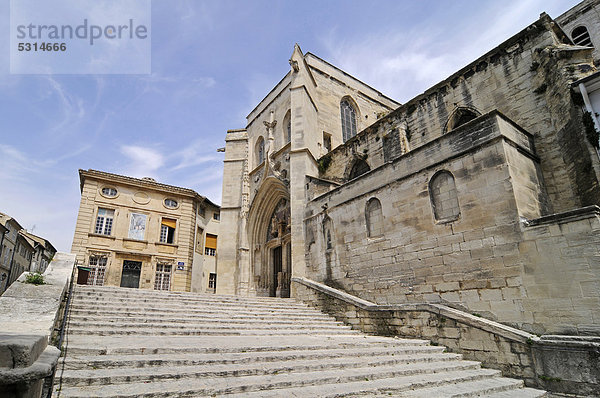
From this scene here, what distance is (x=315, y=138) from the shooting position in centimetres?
1520

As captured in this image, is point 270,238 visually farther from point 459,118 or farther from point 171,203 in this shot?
point 459,118

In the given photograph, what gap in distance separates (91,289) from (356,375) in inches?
247

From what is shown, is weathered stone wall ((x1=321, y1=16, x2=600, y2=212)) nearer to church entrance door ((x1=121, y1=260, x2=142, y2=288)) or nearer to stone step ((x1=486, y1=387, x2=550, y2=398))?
stone step ((x1=486, y1=387, x2=550, y2=398))

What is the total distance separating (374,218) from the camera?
9109 mm

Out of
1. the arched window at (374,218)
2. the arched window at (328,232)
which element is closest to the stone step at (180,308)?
the arched window at (328,232)

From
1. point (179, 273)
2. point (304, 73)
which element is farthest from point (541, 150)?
point (179, 273)

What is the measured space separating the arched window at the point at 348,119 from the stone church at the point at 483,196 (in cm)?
371

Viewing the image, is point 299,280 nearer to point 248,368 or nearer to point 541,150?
point 248,368

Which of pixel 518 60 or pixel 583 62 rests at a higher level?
pixel 518 60

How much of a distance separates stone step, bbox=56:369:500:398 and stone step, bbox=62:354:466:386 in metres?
0.07

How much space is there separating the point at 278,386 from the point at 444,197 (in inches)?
222

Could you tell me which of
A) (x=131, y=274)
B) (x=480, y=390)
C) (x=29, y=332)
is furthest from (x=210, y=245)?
(x=29, y=332)

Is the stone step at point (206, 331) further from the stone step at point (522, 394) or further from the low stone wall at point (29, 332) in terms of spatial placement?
the stone step at point (522, 394)

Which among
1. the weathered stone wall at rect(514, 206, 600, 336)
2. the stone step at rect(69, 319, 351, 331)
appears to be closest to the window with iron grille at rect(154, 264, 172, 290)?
the stone step at rect(69, 319, 351, 331)
